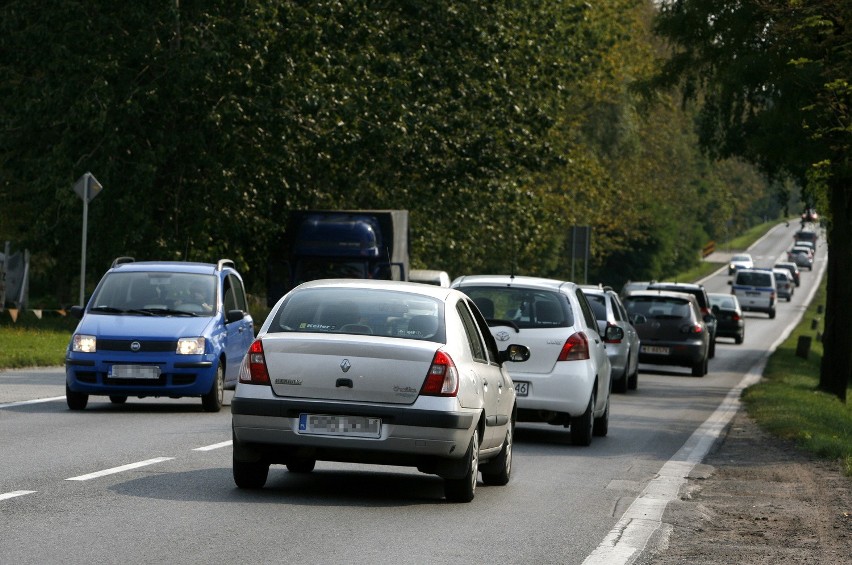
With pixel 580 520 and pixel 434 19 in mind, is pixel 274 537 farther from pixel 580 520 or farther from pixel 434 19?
pixel 434 19

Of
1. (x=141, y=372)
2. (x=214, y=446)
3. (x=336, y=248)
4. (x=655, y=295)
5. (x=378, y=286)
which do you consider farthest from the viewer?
(x=655, y=295)

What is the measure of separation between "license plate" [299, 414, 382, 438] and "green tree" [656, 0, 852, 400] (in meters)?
11.9

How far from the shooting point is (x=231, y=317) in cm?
1927

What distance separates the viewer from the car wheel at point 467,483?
36.6ft

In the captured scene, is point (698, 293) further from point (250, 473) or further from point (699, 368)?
point (250, 473)

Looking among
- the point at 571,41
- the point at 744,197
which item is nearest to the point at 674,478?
the point at 571,41

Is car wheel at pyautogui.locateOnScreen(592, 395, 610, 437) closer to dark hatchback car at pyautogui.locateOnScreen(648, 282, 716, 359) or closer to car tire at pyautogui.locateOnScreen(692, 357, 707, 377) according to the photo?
car tire at pyautogui.locateOnScreen(692, 357, 707, 377)

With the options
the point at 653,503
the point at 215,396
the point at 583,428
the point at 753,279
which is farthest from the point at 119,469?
the point at 753,279

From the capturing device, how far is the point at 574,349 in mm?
17078

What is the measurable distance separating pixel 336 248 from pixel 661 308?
7.10 meters

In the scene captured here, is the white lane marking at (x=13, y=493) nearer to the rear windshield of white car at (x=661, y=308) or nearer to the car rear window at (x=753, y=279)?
the rear windshield of white car at (x=661, y=308)

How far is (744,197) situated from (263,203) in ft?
361

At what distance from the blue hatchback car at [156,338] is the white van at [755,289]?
203 ft

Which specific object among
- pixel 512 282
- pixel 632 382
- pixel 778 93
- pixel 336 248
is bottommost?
pixel 632 382
